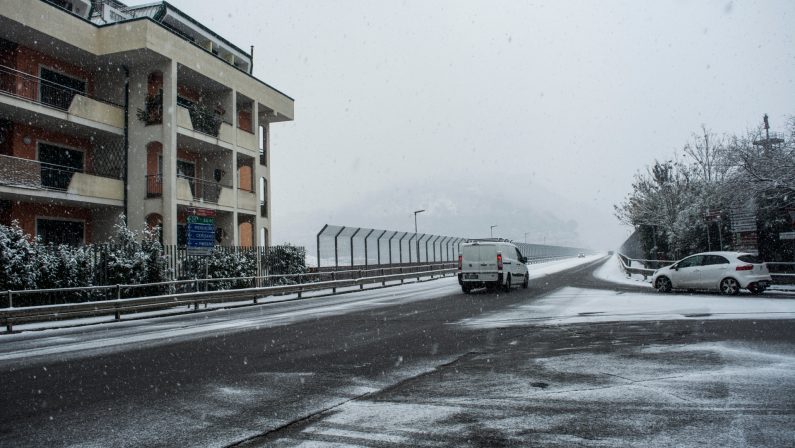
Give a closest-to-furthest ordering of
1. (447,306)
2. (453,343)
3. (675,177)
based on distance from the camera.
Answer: (453,343), (447,306), (675,177)

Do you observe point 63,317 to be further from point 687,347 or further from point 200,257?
point 687,347

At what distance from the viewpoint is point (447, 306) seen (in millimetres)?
16344

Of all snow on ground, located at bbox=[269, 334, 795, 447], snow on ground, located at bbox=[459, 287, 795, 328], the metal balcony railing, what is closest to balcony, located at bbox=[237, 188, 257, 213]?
the metal balcony railing

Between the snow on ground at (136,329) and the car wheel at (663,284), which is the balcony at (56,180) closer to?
the snow on ground at (136,329)

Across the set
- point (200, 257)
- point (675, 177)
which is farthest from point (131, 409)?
point (675, 177)

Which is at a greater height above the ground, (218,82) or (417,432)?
(218,82)

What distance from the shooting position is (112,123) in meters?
23.5

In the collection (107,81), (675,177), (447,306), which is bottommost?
(447,306)

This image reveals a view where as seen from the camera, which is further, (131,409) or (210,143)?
(210,143)

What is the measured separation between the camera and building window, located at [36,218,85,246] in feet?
73.8

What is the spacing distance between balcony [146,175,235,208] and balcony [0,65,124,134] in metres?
2.62

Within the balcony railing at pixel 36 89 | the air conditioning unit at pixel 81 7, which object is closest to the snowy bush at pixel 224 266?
the balcony railing at pixel 36 89

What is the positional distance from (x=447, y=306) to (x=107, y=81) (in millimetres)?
18539

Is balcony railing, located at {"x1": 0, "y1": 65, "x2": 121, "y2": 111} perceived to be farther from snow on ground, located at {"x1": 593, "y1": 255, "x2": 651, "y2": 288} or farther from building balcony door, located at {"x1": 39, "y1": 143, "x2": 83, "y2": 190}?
snow on ground, located at {"x1": 593, "y1": 255, "x2": 651, "y2": 288}
